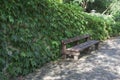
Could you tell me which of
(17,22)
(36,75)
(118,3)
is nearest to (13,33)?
(17,22)

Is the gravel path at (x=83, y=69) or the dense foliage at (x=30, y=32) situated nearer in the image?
the dense foliage at (x=30, y=32)

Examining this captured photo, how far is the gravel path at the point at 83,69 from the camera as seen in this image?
291 inches

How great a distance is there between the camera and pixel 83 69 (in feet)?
27.3

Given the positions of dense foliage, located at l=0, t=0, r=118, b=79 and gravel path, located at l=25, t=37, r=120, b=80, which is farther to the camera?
gravel path, located at l=25, t=37, r=120, b=80

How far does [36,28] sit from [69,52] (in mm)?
1738

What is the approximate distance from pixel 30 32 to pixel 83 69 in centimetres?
204

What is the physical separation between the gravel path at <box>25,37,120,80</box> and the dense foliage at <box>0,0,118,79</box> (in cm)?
37

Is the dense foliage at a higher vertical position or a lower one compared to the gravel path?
higher

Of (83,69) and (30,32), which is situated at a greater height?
(30,32)

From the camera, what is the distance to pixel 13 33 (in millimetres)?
7273

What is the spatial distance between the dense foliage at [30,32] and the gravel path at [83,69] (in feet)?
1.20

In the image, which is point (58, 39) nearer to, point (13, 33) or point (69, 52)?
point (69, 52)

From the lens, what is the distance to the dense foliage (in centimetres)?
707

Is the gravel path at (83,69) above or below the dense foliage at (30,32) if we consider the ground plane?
below
